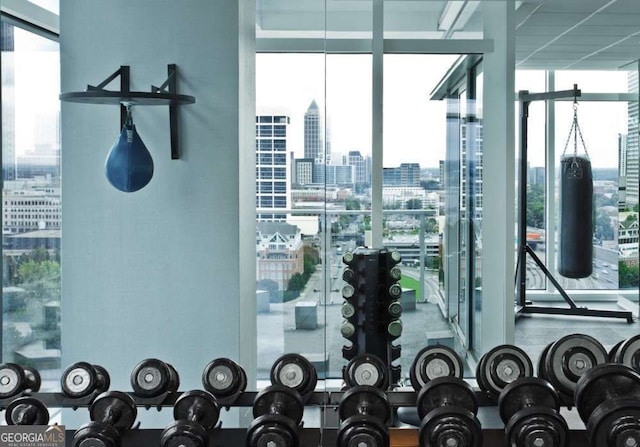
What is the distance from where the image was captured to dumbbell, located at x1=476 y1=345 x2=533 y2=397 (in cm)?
188

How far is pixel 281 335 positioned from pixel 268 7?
1372 mm

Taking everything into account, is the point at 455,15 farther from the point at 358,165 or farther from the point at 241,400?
the point at 241,400

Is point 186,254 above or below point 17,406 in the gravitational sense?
above

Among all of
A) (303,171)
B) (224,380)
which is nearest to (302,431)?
(224,380)

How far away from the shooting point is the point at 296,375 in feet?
6.16

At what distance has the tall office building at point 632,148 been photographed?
2.36m

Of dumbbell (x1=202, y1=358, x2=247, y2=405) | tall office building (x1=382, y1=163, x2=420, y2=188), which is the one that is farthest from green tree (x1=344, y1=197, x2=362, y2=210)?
dumbbell (x1=202, y1=358, x2=247, y2=405)

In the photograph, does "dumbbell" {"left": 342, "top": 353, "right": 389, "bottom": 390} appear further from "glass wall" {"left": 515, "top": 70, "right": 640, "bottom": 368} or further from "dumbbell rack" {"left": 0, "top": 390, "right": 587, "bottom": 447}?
"glass wall" {"left": 515, "top": 70, "right": 640, "bottom": 368}

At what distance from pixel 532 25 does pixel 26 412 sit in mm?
2323

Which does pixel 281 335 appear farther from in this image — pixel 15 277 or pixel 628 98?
pixel 628 98

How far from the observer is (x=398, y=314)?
2566mm

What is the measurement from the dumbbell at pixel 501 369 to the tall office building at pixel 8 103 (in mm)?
1788

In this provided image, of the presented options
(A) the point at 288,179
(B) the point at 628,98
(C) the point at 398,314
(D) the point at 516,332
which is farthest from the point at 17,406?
(B) the point at 628,98

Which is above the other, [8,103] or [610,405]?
[8,103]
